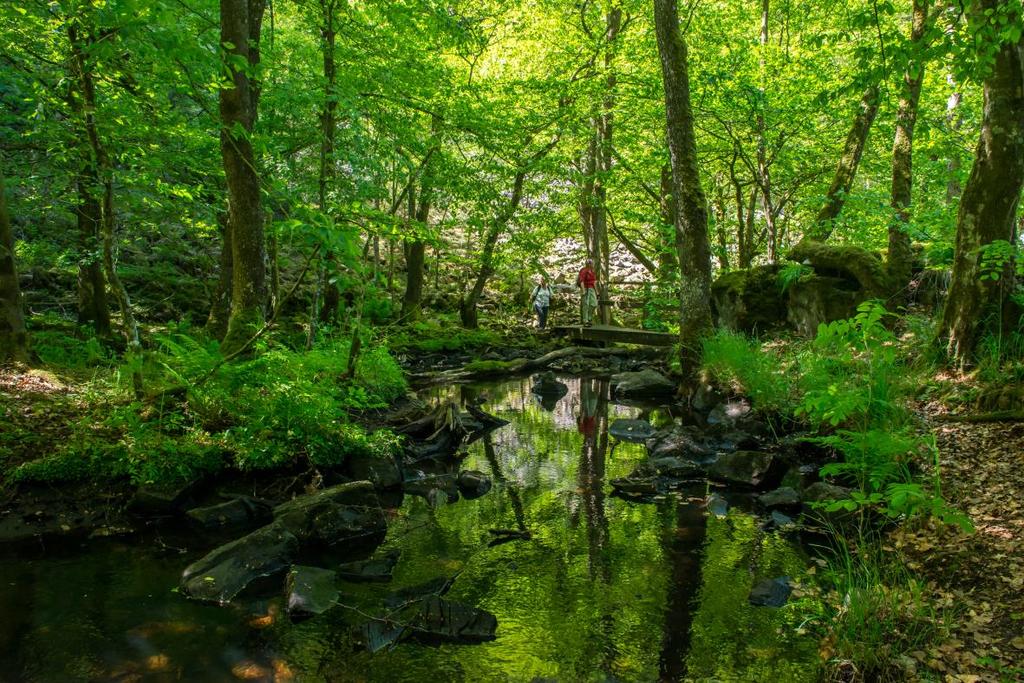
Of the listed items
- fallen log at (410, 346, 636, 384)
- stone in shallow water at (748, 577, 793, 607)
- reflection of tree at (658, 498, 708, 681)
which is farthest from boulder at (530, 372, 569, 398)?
stone in shallow water at (748, 577, 793, 607)

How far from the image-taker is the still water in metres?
3.81

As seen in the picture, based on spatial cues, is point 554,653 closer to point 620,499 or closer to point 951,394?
point 620,499

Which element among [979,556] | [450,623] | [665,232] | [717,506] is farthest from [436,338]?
[979,556]

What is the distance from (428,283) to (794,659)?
2276cm

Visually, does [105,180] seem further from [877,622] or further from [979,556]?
[979,556]

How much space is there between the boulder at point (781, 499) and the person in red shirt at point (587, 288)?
13.4 meters

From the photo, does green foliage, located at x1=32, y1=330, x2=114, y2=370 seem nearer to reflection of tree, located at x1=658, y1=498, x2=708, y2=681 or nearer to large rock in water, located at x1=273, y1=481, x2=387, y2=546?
large rock in water, located at x1=273, y1=481, x2=387, y2=546

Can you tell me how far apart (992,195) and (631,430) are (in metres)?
5.49

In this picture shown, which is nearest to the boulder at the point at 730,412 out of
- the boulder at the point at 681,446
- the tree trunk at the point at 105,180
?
the boulder at the point at 681,446

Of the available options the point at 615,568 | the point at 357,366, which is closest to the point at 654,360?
the point at 357,366

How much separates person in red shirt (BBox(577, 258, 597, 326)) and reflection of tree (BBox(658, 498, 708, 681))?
13294 millimetres

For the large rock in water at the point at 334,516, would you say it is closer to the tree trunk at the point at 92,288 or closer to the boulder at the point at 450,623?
the boulder at the point at 450,623

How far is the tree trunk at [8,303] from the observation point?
23.5 ft

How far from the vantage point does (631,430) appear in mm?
9969
